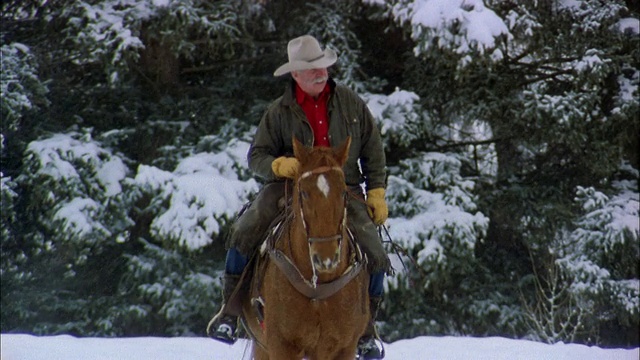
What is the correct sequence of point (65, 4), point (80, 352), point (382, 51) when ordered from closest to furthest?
point (80, 352), point (65, 4), point (382, 51)

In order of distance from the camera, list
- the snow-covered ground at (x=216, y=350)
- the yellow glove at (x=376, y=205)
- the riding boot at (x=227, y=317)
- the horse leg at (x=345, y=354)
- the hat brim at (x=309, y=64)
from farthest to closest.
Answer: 1. the snow-covered ground at (x=216, y=350)
2. the riding boot at (x=227, y=317)
3. the yellow glove at (x=376, y=205)
4. the hat brim at (x=309, y=64)
5. the horse leg at (x=345, y=354)

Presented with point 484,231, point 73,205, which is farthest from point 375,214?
point 73,205

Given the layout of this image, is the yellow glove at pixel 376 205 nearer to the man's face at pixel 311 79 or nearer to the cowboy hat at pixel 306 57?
the man's face at pixel 311 79

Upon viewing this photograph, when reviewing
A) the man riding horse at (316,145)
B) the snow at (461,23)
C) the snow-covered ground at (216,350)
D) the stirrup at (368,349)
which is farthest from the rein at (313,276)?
the snow at (461,23)

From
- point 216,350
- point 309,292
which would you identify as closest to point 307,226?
point 309,292

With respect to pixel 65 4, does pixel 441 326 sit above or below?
below

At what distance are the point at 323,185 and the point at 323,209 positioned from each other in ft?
0.39

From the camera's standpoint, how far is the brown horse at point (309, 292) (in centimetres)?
392

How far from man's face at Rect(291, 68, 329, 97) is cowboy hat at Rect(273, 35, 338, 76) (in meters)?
0.06

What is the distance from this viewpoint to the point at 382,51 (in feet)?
43.2

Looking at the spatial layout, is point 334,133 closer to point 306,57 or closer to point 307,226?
point 306,57

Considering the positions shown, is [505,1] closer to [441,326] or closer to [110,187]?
[441,326]

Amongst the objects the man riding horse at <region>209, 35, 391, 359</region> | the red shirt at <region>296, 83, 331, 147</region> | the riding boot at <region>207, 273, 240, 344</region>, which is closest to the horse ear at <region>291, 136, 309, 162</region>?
the man riding horse at <region>209, 35, 391, 359</region>

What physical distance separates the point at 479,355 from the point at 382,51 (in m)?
7.24
